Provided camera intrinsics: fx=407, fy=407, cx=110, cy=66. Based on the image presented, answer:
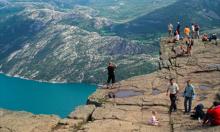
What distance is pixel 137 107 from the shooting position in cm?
5581

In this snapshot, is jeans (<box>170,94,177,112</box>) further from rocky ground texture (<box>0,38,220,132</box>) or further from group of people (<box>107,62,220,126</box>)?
rocky ground texture (<box>0,38,220,132</box>)

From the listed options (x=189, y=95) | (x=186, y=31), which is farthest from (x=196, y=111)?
(x=186, y=31)

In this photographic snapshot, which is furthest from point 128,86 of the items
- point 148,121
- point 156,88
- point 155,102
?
point 148,121

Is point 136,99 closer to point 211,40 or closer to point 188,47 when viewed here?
point 188,47

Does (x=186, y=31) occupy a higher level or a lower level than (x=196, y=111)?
higher

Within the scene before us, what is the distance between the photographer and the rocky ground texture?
1863 inches

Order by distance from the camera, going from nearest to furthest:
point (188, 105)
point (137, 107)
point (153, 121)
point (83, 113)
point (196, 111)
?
point (196, 111) → point (153, 121) → point (188, 105) → point (83, 113) → point (137, 107)

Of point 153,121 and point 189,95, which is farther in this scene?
point 189,95

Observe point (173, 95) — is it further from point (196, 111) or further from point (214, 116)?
point (214, 116)

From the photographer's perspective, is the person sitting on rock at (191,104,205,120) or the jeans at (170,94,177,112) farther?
the jeans at (170,94,177,112)

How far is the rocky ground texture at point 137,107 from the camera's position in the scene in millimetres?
47312

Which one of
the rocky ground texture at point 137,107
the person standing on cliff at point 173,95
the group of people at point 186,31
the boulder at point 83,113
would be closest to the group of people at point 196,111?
the person standing on cliff at point 173,95

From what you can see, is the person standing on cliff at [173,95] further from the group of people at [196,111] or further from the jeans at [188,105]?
the jeans at [188,105]

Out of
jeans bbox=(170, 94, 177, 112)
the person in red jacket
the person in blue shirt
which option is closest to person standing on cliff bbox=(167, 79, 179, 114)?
jeans bbox=(170, 94, 177, 112)
